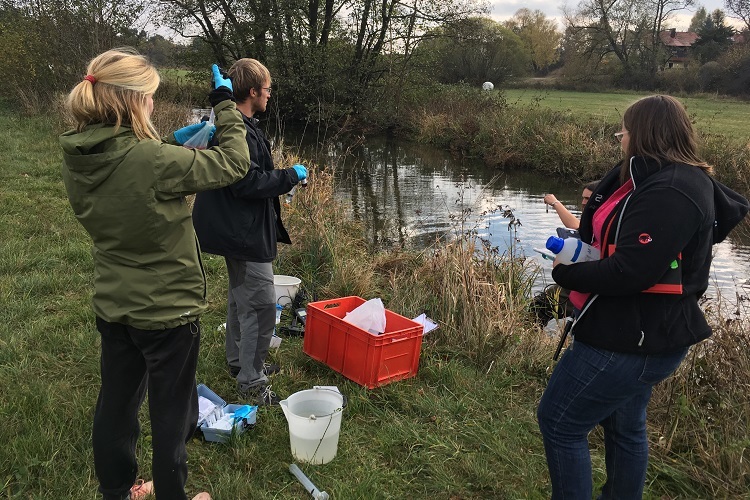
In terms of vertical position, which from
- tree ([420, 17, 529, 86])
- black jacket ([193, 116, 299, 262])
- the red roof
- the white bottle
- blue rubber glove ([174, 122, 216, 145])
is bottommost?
black jacket ([193, 116, 299, 262])

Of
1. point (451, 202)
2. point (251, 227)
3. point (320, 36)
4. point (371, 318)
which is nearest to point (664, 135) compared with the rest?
point (251, 227)

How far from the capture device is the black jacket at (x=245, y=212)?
3.00m

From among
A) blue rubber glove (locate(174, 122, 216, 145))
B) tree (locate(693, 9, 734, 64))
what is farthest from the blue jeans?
tree (locate(693, 9, 734, 64))

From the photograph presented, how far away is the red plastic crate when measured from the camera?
343 centimetres

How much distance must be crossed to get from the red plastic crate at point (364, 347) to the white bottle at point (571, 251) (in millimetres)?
1448

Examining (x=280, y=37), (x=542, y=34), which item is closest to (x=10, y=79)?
(x=280, y=37)

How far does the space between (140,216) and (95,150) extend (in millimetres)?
251

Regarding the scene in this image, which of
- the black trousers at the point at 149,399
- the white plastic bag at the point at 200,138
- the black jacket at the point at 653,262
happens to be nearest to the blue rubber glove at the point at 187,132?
the white plastic bag at the point at 200,138

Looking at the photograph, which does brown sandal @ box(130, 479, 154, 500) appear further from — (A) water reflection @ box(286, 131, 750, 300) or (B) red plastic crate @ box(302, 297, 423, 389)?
(A) water reflection @ box(286, 131, 750, 300)

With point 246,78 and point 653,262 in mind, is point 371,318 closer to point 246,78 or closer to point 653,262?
point 246,78

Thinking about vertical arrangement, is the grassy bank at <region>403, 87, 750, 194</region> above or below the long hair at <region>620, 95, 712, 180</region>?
below

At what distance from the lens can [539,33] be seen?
63250 millimetres

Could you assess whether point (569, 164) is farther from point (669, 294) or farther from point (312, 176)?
point (669, 294)

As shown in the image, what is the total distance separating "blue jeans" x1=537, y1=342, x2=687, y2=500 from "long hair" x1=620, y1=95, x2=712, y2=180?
658 mm
